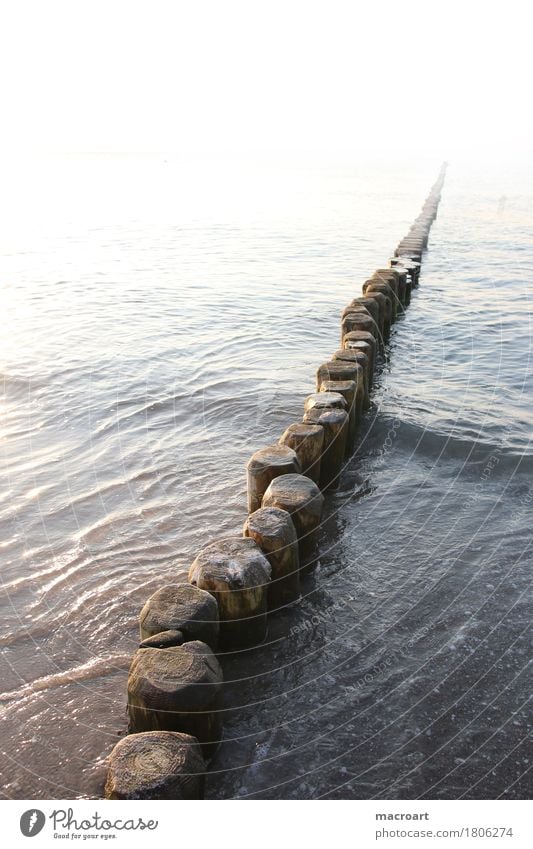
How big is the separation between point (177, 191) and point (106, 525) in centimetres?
3564

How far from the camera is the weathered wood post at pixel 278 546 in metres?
4.61

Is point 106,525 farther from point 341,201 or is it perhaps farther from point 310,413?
point 341,201

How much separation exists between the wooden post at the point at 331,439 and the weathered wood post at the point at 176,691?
2.85 meters

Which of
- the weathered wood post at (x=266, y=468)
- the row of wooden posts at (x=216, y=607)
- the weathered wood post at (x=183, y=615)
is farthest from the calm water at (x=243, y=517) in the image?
the weathered wood post at (x=266, y=468)

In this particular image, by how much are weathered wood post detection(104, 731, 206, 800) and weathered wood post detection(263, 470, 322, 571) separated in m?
1.98

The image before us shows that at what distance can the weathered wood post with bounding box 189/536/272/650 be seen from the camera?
13.9 feet

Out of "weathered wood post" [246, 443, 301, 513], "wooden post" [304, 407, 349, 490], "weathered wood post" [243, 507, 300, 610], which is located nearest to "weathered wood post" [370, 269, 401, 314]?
"wooden post" [304, 407, 349, 490]

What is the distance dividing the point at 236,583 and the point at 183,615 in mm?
450

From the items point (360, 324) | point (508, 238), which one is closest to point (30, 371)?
point (360, 324)

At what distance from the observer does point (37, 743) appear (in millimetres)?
3902

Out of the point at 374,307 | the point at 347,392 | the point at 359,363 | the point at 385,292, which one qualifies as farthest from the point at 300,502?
the point at 385,292

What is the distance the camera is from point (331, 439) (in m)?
6.16

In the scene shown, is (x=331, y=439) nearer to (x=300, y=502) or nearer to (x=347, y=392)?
(x=347, y=392)

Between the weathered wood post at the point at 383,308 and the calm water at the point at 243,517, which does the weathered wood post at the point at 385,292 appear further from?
the calm water at the point at 243,517
